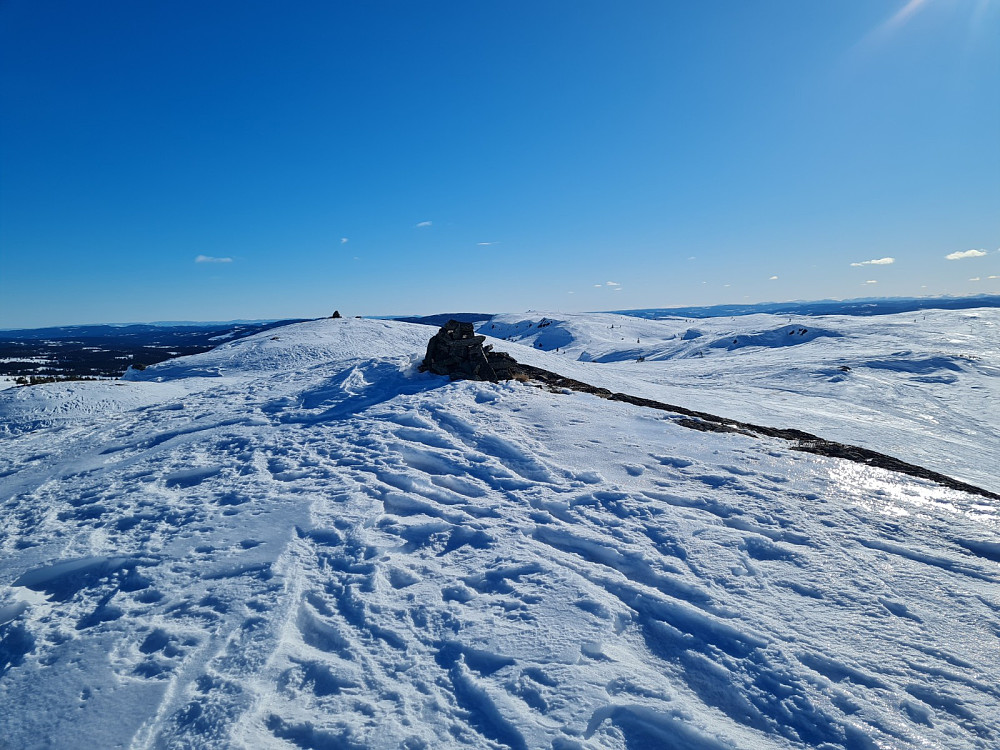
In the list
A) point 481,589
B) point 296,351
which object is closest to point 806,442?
point 481,589

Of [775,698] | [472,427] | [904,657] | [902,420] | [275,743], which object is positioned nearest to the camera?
[275,743]

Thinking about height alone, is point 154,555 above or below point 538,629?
above

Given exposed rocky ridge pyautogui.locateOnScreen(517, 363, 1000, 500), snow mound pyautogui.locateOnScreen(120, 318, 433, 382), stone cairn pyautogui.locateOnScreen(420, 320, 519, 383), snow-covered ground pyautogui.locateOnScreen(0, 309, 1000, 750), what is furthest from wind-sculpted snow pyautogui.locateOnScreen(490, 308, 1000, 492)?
snow-covered ground pyautogui.locateOnScreen(0, 309, 1000, 750)

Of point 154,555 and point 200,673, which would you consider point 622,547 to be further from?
point 154,555

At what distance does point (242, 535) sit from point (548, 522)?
13.6 ft

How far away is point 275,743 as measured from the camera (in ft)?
10.6

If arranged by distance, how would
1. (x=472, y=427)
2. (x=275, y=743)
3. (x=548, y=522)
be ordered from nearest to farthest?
1. (x=275, y=743)
2. (x=548, y=522)
3. (x=472, y=427)

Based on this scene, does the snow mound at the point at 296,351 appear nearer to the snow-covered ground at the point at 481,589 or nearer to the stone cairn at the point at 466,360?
the stone cairn at the point at 466,360

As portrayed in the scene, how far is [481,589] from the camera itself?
16.4 ft

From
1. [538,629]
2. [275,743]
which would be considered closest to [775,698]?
[538,629]

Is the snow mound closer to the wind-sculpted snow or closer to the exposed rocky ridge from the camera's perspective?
the wind-sculpted snow

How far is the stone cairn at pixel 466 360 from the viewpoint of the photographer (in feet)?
44.0

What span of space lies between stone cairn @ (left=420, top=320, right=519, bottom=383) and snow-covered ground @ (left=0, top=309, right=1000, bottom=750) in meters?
2.62

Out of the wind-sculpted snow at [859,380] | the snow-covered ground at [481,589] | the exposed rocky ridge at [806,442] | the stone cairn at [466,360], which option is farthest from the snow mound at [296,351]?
the snow-covered ground at [481,589]
